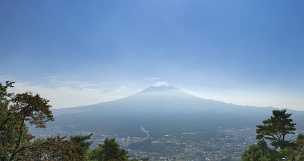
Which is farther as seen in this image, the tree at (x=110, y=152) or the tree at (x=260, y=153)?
the tree at (x=110, y=152)

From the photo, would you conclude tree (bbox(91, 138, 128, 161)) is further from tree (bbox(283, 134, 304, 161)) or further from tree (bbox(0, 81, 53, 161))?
tree (bbox(0, 81, 53, 161))

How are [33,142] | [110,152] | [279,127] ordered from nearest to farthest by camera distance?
1. [33,142]
2. [279,127]
3. [110,152]

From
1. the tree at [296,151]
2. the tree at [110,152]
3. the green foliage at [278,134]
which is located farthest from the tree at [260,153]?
the tree at [110,152]

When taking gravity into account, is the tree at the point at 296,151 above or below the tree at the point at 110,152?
above

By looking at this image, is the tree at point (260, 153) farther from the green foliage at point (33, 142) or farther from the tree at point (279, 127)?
the green foliage at point (33, 142)

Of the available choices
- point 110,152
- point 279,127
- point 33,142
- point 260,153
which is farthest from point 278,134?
point 33,142

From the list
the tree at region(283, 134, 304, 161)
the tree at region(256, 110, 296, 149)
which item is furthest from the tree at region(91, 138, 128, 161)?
the tree at region(283, 134, 304, 161)

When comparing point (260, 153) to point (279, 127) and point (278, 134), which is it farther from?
point (279, 127)

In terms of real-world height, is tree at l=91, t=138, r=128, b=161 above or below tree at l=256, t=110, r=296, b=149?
below

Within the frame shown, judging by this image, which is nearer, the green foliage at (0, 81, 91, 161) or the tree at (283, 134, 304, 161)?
the green foliage at (0, 81, 91, 161)

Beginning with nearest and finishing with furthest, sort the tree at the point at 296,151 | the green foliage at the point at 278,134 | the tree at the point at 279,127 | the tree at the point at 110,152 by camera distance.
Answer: the tree at the point at 296,151 → the green foliage at the point at 278,134 → the tree at the point at 279,127 → the tree at the point at 110,152

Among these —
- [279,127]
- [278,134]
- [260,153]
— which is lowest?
[260,153]

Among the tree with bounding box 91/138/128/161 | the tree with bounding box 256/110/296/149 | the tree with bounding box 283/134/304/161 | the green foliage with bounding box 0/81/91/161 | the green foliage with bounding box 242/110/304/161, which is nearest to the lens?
the green foliage with bounding box 0/81/91/161
